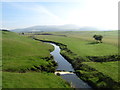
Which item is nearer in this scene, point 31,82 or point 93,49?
point 31,82

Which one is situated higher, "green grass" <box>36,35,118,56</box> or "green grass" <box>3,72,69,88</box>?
"green grass" <box>36,35,118,56</box>

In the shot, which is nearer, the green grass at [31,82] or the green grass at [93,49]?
the green grass at [31,82]

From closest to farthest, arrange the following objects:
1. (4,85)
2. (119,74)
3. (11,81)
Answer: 1. (4,85)
2. (11,81)
3. (119,74)

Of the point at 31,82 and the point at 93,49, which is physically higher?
the point at 93,49

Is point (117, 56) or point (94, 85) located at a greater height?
point (117, 56)

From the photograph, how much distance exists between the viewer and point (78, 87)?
3469cm

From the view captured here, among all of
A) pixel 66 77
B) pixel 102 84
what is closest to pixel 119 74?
pixel 102 84

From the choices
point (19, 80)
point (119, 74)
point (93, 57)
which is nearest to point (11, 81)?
point (19, 80)

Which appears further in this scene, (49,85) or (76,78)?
(76,78)

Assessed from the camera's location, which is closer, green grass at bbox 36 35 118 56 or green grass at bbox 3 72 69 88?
green grass at bbox 3 72 69 88

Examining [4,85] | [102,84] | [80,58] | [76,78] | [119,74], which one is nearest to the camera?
[4,85]

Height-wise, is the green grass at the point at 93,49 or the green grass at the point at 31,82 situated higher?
the green grass at the point at 93,49

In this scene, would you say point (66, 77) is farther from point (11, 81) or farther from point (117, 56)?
point (117, 56)

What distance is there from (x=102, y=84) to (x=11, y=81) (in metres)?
22.9
